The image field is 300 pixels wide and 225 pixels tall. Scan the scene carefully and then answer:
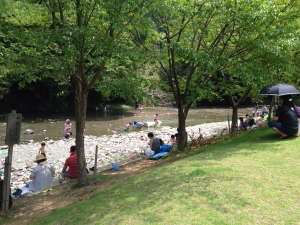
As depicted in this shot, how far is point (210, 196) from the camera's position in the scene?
13.5 ft

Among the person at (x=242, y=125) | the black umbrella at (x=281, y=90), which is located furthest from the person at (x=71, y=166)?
the person at (x=242, y=125)

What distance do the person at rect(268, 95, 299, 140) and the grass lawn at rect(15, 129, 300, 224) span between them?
47.0 inches

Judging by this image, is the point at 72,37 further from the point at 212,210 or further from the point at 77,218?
the point at 212,210

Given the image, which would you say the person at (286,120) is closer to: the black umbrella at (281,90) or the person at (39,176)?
the black umbrella at (281,90)

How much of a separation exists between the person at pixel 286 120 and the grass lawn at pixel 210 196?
1.19m

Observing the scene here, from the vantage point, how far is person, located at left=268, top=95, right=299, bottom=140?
7090 mm

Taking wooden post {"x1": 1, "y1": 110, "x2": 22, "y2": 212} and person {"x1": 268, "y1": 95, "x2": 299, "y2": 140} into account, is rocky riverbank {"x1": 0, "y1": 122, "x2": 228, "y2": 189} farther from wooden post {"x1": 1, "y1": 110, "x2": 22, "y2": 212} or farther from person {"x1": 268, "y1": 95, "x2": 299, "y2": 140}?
person {"x1": 268, "y1": 95, "x2": 299, "y2": 140}

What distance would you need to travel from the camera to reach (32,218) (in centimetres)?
513

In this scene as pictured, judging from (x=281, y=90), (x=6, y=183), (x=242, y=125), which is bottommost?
(x=6, y=183)

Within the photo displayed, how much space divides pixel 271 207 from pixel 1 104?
33692 mm

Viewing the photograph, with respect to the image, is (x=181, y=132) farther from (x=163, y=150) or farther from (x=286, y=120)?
(x=286, y=120)

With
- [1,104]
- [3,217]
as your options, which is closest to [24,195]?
[3,217]

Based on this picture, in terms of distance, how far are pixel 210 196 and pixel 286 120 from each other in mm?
4670

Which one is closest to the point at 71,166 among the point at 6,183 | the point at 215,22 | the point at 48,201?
the point at 48,201
